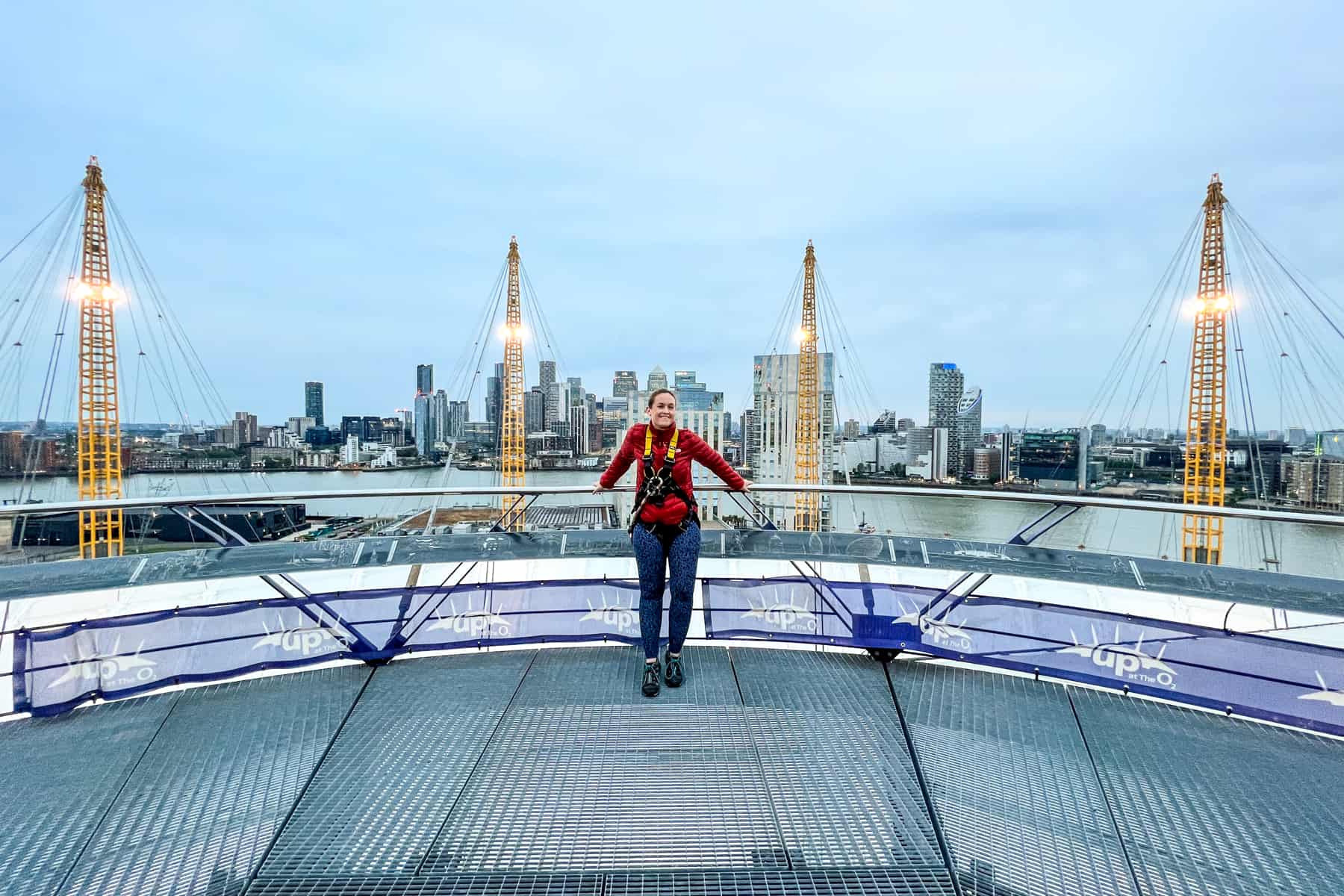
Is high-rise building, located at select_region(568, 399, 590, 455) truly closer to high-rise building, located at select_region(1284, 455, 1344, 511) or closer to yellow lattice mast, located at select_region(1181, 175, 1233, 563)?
high-rise building, located at select_region(1284, 455, 1344, 511)

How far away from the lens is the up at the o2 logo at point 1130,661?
215 centimetres

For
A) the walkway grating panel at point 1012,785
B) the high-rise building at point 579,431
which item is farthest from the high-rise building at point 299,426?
the walkway grating panel at point 1012,785

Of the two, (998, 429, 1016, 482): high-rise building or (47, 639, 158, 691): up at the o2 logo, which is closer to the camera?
(47, 639, 158, 691): up at the o2 logo

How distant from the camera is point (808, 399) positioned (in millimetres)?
26828

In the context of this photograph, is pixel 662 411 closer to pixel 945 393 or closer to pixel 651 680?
pixel 651 680

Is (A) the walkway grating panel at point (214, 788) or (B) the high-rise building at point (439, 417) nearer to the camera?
(A) the walkway grating panel at point (214, 788)

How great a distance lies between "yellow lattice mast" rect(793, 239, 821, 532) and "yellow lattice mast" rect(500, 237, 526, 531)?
1340cm

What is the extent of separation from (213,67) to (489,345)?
1281 centimetres

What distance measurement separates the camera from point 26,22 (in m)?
13.4

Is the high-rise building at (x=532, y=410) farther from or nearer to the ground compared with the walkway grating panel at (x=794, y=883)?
farther from the ground

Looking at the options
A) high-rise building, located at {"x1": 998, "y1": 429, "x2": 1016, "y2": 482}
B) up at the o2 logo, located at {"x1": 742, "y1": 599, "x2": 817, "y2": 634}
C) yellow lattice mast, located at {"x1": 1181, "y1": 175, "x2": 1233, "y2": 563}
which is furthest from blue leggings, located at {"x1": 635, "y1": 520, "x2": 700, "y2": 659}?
yellow lattice mast, located at {"x1": 1181, "y1": 175, "x2": 1233, "y2": 563}

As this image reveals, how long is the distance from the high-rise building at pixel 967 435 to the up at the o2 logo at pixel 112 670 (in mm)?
14127

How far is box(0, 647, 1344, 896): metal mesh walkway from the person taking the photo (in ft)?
4.26

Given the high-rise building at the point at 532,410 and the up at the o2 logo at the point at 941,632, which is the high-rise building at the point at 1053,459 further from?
the high-rise building at the point at 532,410
